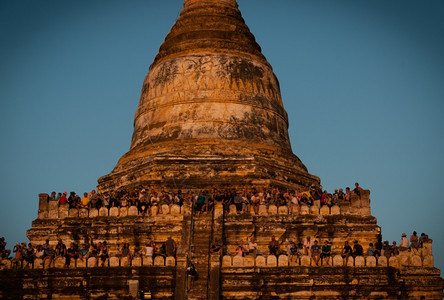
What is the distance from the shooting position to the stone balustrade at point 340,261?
30.5 m

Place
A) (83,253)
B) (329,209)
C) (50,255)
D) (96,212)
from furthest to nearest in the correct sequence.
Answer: (96,212), (329,209), (83,253), (50,255)

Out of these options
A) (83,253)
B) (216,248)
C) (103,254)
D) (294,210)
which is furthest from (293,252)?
(83,253)

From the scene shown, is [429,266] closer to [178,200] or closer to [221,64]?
[178,200]

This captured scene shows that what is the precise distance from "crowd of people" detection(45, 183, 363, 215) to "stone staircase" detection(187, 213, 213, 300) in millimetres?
667

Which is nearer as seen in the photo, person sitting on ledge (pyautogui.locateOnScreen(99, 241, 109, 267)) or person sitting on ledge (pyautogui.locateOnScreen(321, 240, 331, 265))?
person sitting on ledge (pyautogui.locateOnScreen(321, 240, 331, 265))

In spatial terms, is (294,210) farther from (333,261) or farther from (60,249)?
(60,249)

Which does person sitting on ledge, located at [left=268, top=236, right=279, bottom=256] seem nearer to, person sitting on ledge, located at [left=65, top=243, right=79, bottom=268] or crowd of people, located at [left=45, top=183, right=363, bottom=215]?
crowd of people, located at [left=45, top=183, right=363, bottom=215]

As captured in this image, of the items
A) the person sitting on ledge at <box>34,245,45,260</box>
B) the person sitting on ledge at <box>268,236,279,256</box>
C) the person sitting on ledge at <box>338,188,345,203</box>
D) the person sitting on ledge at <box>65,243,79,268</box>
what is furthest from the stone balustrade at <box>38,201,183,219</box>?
the person sitting on ledge at <box>338,188,345,203</box>

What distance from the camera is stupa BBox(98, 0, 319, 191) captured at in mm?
38156

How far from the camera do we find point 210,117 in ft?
133

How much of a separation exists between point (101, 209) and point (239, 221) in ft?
18.7

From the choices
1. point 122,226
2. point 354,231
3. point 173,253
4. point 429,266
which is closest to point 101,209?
point 122,226

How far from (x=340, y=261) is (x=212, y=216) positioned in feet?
18.1

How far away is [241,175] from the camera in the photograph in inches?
1494
